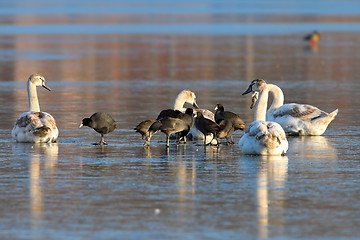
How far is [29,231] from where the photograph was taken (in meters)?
9.35

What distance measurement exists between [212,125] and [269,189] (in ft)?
13.4

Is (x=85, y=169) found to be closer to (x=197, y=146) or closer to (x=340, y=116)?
(x=197, y=146)

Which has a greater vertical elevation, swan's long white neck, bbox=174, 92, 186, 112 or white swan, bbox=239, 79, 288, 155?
swan's long white neck, bbox=174, 92, 186, 112

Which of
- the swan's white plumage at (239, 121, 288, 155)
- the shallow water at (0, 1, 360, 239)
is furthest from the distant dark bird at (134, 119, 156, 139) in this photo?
the swan's white plumage at (239, 121, 288, 155)

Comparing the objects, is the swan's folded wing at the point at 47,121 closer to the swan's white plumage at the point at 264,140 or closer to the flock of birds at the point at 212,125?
the flock of birds at the point at 212,125

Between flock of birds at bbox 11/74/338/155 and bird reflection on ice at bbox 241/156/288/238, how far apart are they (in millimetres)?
310

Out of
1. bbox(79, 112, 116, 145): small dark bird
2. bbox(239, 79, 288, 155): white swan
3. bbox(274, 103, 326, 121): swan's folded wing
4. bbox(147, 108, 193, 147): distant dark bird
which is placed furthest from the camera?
bbox(274, 103, 326, 121): swan's folded wing

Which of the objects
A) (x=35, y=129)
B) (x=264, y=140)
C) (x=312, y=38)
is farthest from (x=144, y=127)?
(x=312, y=38)

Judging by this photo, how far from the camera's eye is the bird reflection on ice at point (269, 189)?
973cm

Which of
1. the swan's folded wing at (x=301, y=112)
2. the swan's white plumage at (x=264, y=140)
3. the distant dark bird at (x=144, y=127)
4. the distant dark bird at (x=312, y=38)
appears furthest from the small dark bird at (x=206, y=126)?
the distant dark bird at (x=312, y=38)

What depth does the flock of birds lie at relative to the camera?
47.0 ft

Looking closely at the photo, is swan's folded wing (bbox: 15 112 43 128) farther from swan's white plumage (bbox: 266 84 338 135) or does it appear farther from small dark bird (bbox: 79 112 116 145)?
swan's white plumage (bbox: 266 84 338 135)

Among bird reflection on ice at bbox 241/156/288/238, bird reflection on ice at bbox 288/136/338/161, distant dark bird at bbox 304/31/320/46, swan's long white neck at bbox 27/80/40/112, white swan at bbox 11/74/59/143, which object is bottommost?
bird reflection on ice at bbox 241/156/288/238

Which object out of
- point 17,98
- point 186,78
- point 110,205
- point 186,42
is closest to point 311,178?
point 110,205
